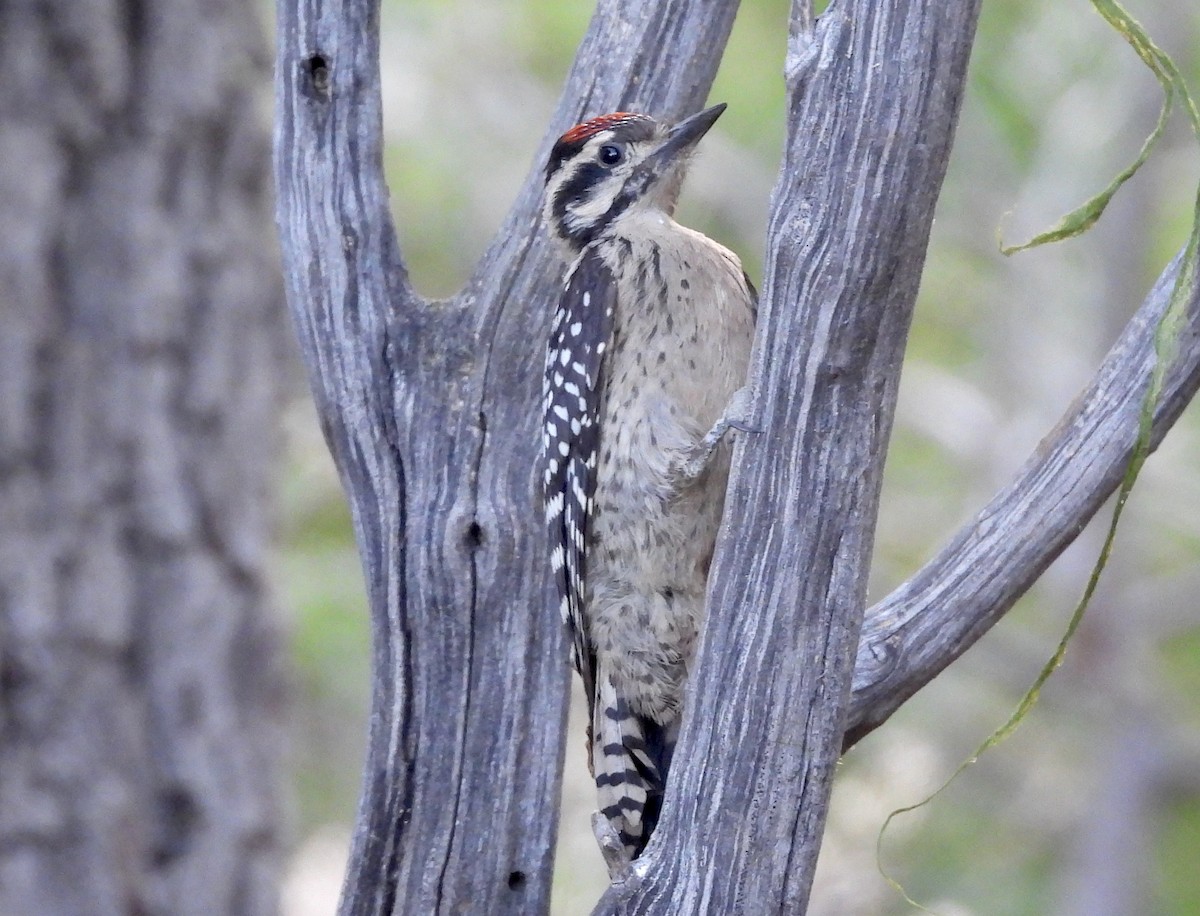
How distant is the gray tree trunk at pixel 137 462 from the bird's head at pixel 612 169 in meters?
1.77

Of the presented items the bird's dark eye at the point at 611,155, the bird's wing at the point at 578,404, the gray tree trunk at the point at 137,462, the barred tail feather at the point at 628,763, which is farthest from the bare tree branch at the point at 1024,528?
the gray tree trunk at the point at 137,462

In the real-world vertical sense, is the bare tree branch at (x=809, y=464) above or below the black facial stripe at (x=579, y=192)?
below

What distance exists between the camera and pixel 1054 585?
315 inches

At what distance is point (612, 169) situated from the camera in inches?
138

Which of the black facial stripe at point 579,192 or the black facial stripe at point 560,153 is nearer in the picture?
the black facial stripe at point 560,153

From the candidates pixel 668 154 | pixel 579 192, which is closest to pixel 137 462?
pixel 579 192

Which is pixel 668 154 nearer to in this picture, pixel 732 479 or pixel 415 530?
pixel 415 530

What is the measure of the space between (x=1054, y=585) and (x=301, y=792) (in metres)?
5.08

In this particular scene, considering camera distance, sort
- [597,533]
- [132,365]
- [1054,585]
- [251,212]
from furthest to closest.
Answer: [1054,585] < [251,212] < [132,365] < [597,533]

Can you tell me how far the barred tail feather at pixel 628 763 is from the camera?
3.13m

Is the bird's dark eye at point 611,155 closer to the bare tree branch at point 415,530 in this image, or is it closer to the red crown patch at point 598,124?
the red crown patch at point 598,124

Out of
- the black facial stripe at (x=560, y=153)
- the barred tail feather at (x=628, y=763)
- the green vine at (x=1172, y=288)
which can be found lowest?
the barred tail feather at (x=628, y=763)

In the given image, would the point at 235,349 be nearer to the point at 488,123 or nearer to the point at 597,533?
the point at 597,533

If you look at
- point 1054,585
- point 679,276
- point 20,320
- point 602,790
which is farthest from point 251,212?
point 1054,585
